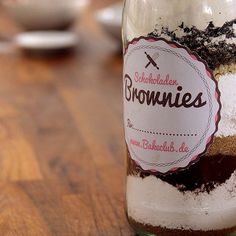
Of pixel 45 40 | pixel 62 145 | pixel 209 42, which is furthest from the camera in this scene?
pixel 45 40

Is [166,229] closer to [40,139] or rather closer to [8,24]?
[40,139]

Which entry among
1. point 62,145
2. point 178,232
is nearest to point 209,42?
point 178,232

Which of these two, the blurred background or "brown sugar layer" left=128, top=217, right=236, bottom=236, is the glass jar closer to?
"brown sugar layer" left=128, top=217, right=236, bottom=236

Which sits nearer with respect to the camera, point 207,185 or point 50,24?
point 207,185

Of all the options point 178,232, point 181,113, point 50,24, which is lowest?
point 50,24

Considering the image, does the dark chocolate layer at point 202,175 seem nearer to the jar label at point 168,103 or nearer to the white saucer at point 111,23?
the jar label at point 168,103

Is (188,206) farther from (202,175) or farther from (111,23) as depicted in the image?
(111,23)

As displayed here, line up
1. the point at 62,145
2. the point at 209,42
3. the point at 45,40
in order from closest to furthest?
the point at 209,42 < the point at 62,145 < the point at 45,40

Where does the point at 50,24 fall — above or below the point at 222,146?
below
